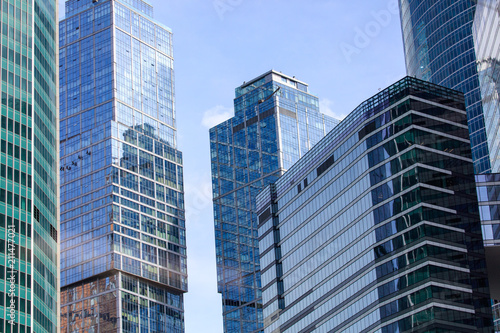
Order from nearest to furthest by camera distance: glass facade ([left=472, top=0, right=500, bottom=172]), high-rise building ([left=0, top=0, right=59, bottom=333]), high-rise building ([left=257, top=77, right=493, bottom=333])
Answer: high-rise building ([left=0, top=0, right=59, bottom=333])
glass facade ([left=472, top=0, right=500, bottom=172])
high-rise building ([left=257, top=77, right=493, bottom=333])

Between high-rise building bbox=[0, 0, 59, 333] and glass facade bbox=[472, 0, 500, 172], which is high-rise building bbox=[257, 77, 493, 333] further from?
high-rise building bbox=[0, 0, 59, 333]

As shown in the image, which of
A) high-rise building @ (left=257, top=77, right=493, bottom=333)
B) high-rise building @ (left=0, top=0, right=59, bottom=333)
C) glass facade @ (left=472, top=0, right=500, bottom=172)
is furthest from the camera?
high-rise building @ (left=257, top=77, right=493, bottom=333)

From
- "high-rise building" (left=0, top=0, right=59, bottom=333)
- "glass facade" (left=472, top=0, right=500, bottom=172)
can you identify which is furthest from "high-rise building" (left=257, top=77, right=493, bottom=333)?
"high-rise building" (left=0, top=0, right=59, bottom=333)

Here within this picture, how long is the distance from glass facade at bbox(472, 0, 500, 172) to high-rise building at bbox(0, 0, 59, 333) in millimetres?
61843

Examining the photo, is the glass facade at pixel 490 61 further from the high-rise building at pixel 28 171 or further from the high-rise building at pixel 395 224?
the high-rise building at pixel 28 171

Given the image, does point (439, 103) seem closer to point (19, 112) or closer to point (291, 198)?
point (291, 198)

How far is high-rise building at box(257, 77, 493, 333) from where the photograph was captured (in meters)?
134

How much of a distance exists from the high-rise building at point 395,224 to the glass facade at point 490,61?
168 inches

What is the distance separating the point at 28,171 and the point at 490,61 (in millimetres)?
64684

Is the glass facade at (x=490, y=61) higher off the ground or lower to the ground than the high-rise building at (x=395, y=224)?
higher

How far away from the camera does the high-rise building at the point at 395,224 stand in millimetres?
133500

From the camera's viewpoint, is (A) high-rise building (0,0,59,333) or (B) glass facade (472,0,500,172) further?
(B) glass facade (472,0,500,172)

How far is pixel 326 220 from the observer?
159 metres

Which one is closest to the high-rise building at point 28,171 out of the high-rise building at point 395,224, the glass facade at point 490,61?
the high-rise building at point 395,224
